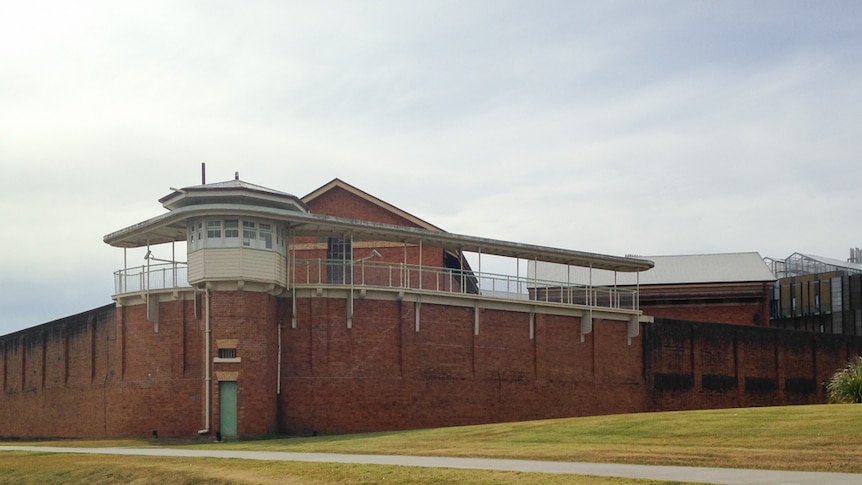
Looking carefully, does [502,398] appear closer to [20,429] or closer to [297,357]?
[297,357]

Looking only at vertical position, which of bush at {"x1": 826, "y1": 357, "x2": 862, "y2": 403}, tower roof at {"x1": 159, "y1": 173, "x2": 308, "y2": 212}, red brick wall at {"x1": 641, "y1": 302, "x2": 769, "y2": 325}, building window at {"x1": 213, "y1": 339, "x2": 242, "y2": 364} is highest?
tower roof at {"x1": 159, "y1": 173, "x2": 308, "y2": 212}

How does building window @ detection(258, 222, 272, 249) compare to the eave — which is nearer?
the eave

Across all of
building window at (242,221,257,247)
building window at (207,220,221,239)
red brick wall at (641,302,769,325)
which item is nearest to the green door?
building window at (242,221,257,247)

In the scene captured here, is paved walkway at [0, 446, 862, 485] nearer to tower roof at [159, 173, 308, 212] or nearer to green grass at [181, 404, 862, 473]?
green grass at [181, 404, 862, 473]

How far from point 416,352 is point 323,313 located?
13.9 ft

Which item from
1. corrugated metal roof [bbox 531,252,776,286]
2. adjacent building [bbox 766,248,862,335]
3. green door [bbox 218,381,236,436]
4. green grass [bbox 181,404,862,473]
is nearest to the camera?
green grass [bbox 181,404,862,473]

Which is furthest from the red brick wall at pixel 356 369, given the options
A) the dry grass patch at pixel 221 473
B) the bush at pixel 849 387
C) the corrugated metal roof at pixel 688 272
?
the corrugated metal roof at pixel 688 272

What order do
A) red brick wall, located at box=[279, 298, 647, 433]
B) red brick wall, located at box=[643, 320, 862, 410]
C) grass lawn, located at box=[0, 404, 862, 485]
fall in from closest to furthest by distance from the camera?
grass lawn, located at box=[0, 404, 862, 485]
red brick wall, located at box=[279, 298, 647, 433]
red brick wall, located at box=[643, 320, 862, 410]

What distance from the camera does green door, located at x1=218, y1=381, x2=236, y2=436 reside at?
3997 cm

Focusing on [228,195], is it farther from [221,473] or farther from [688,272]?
[688,272]

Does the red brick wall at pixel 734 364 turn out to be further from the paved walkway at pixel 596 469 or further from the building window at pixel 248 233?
the paved walkway at pixel 596 469

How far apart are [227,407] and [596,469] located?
2004 centimetres

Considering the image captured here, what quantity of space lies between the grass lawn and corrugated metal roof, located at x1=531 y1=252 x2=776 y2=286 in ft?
121

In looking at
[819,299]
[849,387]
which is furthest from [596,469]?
[819,299]
